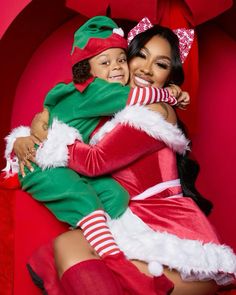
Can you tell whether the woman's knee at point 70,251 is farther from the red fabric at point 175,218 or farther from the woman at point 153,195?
the red fabric at point 175,218

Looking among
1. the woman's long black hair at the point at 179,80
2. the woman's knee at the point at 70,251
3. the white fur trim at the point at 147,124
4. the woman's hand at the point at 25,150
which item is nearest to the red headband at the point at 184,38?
the woman's long black hair at the point at 179,80

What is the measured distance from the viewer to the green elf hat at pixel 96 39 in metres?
1.89

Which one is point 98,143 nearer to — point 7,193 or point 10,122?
point 7,193

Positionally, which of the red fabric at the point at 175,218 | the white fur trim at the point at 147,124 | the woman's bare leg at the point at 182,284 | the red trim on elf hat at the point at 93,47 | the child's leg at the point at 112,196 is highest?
the red trim on elf hat at the point at 93,47

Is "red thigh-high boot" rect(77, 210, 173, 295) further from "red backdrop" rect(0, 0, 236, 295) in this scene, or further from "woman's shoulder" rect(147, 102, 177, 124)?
"red backdrop" rect(0, 0, 236, 295)

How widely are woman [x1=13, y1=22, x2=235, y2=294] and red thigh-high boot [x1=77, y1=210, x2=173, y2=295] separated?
4cm

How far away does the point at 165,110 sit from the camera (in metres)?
1.76

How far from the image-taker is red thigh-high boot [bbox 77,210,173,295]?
4.85 feet

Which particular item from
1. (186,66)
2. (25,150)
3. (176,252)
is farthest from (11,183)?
(186,66)

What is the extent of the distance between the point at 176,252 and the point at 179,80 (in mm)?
730

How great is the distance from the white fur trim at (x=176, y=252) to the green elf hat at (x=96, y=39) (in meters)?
0.61

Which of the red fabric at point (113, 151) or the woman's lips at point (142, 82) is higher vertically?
the woman's lips at point (142, 82)

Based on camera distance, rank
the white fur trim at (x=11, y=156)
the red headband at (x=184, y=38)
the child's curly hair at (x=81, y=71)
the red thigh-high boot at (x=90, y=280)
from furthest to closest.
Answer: the red headband at (x=184, y=38) < the white fur trim at (x=11, y=156) < the child's curly hair at (x=81, y=71) < the red thigh-high boot at (x=90, y=280)

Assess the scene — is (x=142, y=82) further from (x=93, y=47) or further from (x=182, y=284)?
(x=182, y=284)
